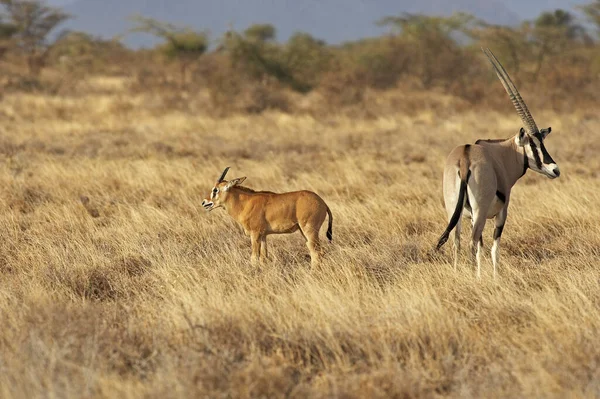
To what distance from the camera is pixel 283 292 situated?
6105 millimetres

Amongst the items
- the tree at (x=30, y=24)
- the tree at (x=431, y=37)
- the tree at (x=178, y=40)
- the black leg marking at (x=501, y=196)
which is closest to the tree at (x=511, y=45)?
the tree at (x=431, y=37)

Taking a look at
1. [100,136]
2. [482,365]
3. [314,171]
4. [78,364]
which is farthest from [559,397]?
[100,136]

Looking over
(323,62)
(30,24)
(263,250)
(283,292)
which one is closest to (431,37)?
(323,62)

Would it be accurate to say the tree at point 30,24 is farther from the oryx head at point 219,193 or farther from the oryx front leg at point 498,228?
the oryx front leg at point 498,228

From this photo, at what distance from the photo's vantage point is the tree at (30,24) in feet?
131

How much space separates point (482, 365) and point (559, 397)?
63 cm

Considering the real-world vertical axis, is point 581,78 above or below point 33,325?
above

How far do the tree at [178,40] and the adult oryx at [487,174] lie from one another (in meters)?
31.8

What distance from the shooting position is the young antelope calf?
7215 mm

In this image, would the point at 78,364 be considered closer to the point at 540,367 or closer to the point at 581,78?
the point at 540,367

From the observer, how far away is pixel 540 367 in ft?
14.5

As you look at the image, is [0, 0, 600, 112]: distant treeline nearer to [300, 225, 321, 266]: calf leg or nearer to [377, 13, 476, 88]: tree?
[377, 13, 476, 88]: tree

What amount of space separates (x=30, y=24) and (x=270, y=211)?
37.8 meters

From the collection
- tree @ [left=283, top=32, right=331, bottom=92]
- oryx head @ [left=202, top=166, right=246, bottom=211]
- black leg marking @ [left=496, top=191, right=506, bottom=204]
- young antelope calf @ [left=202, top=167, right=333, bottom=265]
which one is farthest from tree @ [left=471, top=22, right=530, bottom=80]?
oryx head @ [left=202, top=166, right=246, bottom=211]
